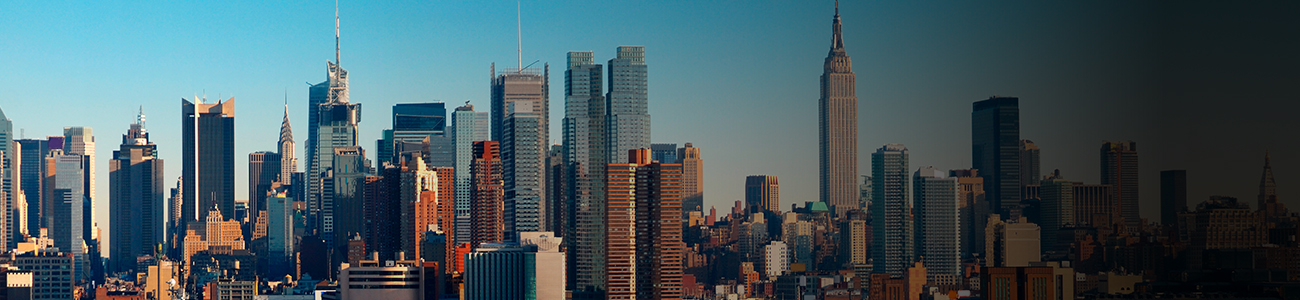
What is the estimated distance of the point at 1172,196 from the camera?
8.03 metres

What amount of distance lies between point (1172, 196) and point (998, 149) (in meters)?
6.03

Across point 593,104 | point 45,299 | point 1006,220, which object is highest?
point 593,104

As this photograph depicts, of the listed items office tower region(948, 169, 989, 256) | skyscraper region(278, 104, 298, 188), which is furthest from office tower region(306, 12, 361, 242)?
office tower region(948, 169, 989, 256)

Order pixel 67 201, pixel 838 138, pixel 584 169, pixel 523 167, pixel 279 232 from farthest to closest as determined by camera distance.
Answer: pixel 67 201, pixel 279 232, pixel 523 167, pixel 584 169, pixel 838 138

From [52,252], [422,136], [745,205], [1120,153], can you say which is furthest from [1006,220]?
[422,136]

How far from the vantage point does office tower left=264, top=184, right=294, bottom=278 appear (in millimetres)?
34156

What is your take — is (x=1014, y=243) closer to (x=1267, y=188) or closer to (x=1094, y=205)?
(x=1094, y=205)

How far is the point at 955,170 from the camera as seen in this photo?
46.9 feet

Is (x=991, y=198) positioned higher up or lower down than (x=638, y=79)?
lower down

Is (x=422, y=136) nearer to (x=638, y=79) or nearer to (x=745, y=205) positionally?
(x=638, y=79)

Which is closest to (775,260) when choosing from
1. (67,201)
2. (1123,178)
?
(1123,178)

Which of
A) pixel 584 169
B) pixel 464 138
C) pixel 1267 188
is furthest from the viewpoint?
pixel 464 138

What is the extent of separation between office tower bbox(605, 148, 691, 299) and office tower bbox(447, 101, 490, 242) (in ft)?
21.9

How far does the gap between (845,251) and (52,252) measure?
1585 centimetres
